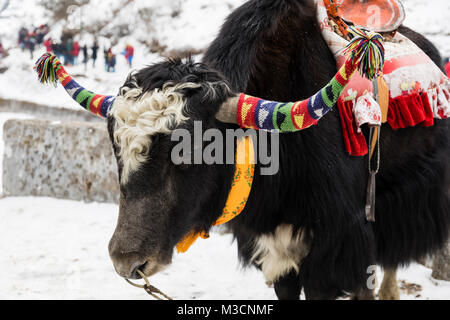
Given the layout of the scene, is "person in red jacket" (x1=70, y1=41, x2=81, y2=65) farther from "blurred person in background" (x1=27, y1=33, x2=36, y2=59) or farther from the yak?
the yak

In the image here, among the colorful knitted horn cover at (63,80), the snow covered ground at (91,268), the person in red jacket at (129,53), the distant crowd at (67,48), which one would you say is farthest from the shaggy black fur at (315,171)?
the distant crowd at (67,48)

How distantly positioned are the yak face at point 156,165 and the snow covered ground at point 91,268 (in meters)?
1.41

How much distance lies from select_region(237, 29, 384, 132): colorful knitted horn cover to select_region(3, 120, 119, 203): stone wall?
158 inches

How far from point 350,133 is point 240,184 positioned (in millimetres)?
599

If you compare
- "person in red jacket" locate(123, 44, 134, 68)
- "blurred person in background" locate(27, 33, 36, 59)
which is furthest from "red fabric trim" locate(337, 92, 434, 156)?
"blurred person in background" locate(27, 33, 36, 59)

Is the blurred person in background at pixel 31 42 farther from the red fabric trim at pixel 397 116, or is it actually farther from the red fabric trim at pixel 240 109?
the red fabric trim at pixel 240 109

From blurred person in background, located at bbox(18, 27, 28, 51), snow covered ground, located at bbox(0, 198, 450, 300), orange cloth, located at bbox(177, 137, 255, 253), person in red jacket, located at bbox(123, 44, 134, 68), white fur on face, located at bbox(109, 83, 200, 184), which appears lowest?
snow covered ground, located at bbox(0, 198, 450, 300)

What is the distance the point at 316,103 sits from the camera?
69.1 inches

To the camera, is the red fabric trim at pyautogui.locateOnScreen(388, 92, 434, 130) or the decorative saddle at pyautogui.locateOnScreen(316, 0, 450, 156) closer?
the decorative saddle at pyautogui.locateOnScreen(316, 0, 450, 156)

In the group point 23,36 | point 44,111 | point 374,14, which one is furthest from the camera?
point 23,36

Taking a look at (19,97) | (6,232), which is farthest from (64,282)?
(19,97)

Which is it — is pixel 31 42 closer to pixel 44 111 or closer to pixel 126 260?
pixel 44 111

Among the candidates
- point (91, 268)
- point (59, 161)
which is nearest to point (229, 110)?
point (91, 268)

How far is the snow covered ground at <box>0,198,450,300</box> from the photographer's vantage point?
12.5 feet
